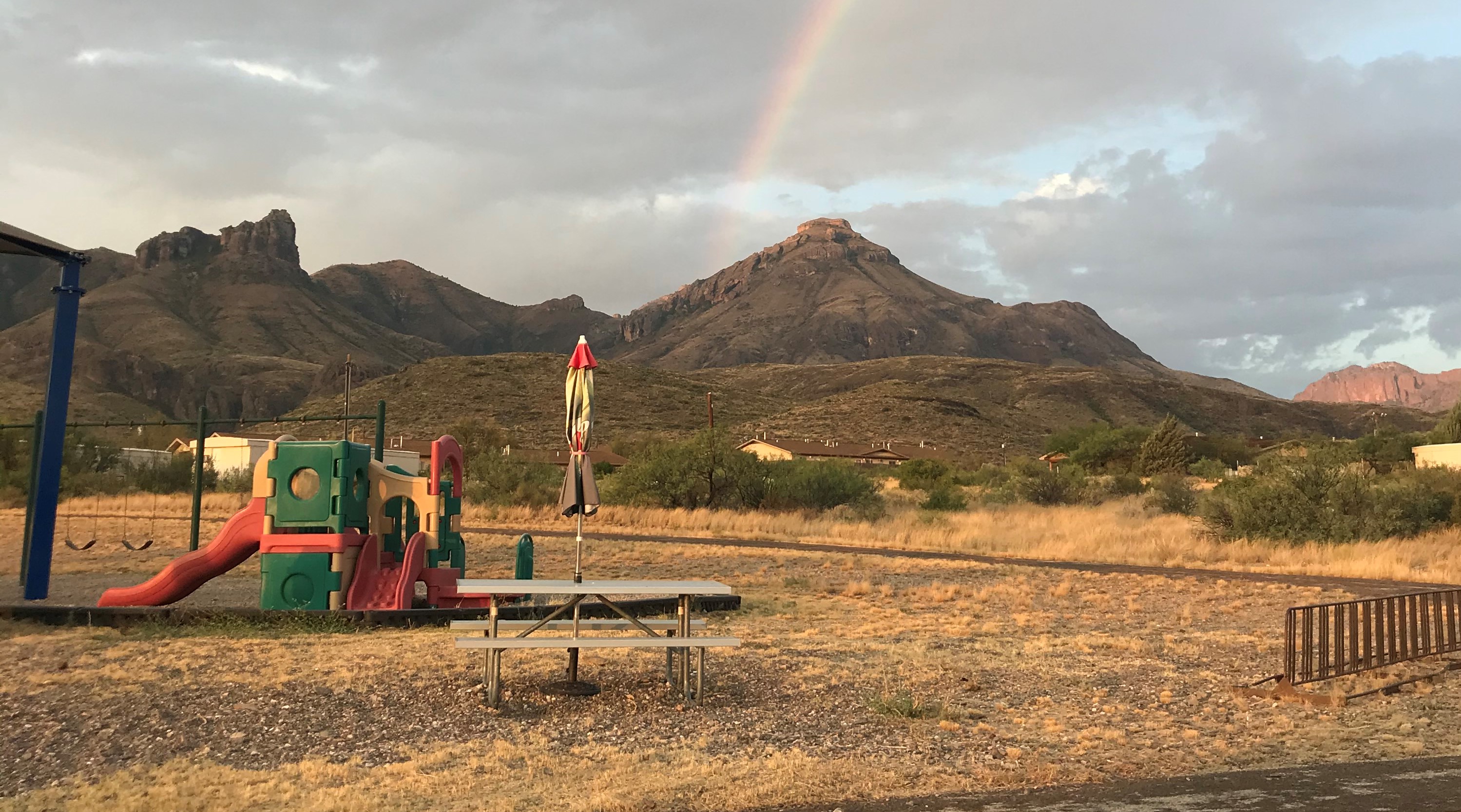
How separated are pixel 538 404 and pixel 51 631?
68.5 m

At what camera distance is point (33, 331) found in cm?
15038

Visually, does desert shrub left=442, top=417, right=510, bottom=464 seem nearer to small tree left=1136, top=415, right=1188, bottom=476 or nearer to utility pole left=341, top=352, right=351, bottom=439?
utility pole left=341, top=352, right=351, bottom=439

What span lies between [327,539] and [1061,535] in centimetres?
1925

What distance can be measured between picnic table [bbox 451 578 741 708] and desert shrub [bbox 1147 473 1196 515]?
27.4 meters

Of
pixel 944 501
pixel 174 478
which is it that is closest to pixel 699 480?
pixel 944 501

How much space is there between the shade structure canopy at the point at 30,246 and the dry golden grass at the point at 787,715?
4.80 meters

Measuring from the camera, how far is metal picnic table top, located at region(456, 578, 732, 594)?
790 centimetres

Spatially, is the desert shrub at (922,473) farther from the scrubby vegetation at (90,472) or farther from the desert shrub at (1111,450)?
the scrubby vegetation at (90,472)

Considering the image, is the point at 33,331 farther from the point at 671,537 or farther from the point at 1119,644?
the point at 1119,644

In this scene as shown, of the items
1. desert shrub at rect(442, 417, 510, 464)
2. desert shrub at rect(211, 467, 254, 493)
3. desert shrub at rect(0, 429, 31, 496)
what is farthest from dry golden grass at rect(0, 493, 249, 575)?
desert shrub at rect(442, 417, 510, 464)

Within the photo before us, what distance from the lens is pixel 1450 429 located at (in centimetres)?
4694

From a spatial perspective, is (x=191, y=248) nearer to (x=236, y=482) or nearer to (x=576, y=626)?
(x=236, y=482)

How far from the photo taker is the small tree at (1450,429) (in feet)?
153

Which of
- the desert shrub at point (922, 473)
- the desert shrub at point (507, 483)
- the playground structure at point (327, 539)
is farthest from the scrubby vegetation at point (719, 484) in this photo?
the playground structure at point (327, 539)
